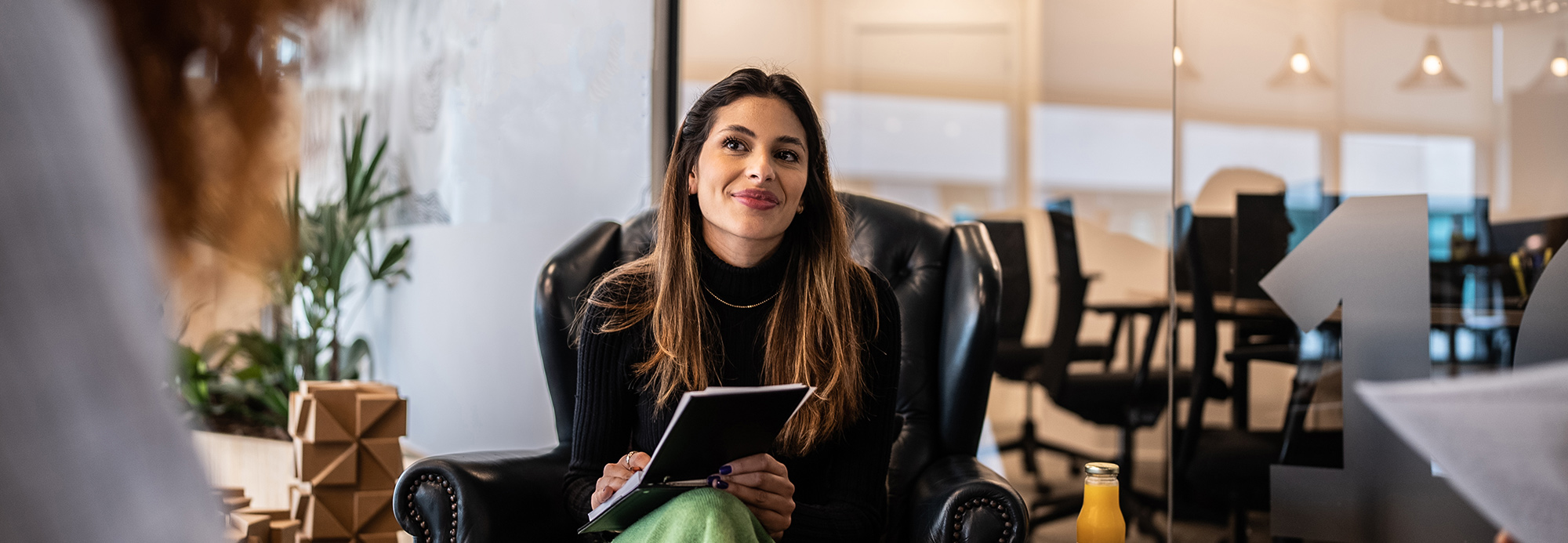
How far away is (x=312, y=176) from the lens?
4.49m

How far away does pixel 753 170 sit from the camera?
56.1 inches

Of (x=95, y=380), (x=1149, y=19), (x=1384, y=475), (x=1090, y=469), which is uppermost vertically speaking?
(x=1149, y=19)

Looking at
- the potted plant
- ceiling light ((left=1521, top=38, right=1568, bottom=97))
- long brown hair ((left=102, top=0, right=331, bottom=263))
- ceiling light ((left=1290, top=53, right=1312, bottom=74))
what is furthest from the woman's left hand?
long brown hair ((left=102, top=0, right=331, bottom=263))

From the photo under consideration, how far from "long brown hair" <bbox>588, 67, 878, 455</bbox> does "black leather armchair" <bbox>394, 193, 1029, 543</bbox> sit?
238 millimetres

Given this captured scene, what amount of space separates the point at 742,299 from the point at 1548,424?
3.27 feet

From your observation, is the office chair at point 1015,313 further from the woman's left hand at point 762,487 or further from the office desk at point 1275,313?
the woman's left hand at point 762,487

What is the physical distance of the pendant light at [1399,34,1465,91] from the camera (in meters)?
2.27

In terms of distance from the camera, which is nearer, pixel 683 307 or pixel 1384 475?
pixel 683 307

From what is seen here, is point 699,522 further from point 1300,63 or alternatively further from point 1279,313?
point 1300,63

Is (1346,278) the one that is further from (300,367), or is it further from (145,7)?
(300,367)

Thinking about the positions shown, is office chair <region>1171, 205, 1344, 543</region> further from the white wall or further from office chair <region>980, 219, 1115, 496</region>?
the white wall

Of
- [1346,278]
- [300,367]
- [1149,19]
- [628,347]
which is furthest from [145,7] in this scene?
[1149,19]

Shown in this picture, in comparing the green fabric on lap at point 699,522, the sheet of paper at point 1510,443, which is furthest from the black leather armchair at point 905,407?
the sheet of paper at point 1510,443

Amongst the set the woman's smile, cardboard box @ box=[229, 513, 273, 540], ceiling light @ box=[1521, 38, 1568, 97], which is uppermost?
ceiling light @ box=[1521, 38, 1568, 97]
